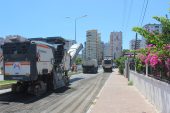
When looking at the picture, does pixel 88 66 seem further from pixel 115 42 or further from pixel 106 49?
pixel 106 49

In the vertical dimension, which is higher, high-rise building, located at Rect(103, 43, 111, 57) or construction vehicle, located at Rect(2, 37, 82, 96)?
high-rise building, located at Rect(103, 43, 111, 57)

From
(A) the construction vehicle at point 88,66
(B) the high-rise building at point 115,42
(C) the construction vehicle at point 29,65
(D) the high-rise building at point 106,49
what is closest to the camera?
(C) the construction vehicle at point 29,65

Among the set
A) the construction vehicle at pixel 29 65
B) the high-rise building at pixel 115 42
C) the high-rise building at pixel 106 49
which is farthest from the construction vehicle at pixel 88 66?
the high-rise building at pixel 106 49

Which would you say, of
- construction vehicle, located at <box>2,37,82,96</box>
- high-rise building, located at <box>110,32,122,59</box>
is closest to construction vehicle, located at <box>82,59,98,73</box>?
construction vehicle, located at <box>2,37,82,96</box>

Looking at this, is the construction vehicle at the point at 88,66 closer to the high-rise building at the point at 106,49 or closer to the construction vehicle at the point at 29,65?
the construction vehicle at the point at 29,65

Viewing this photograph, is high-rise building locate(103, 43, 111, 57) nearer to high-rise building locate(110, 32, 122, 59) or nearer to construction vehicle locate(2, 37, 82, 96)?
high-rise building locate(110, 32, 122, 59)

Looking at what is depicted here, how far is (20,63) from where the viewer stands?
2206 cm

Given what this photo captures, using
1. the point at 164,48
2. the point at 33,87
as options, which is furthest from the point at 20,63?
the point at 164,48

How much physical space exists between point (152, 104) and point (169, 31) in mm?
6680

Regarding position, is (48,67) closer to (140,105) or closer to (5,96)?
(5,96)

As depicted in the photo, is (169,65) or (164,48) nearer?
(164,48)

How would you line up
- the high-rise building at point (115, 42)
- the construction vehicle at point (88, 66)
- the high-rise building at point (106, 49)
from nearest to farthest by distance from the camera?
the construction vehicle at point (88, 66) < the high-rise building at point (115, 42) < the high-rise building at point (106, 49)

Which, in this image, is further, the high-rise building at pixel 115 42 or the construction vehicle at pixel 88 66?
the high-rise building at pixel 115 42

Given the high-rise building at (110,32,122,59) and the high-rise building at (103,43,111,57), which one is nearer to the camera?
the high-rise building at (110,32,122,59)
